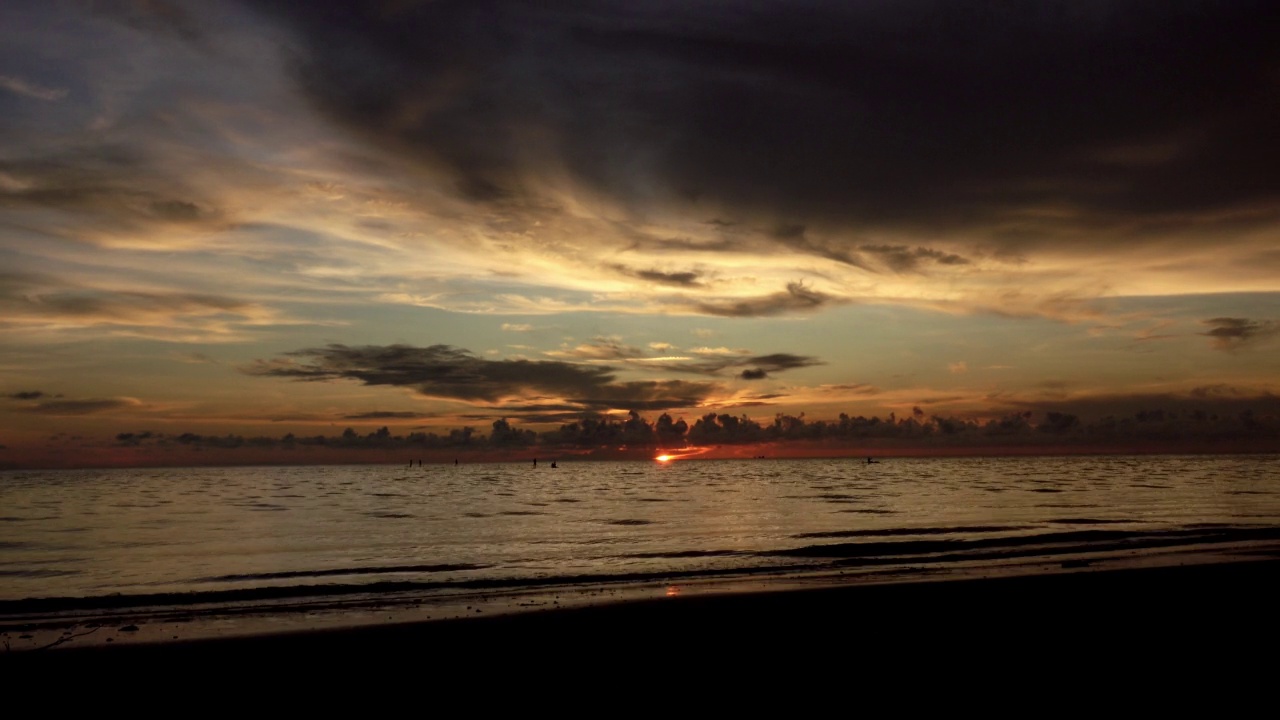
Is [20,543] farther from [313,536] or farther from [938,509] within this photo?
[938,509]

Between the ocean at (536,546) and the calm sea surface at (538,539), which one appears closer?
the ocean at (536,546)

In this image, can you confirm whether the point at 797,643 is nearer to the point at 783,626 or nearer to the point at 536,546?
the point at 783,626

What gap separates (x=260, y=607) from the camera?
2347 cm

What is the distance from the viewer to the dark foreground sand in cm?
1364

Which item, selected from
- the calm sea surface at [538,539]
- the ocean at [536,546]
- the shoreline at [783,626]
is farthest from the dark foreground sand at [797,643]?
the calm sea surface at [538,539]

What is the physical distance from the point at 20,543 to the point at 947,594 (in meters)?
49.2

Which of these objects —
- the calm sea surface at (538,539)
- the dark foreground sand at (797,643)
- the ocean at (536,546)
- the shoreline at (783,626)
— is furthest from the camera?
the calm sea surface at (538,539)

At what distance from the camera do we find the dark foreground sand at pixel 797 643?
13641mm

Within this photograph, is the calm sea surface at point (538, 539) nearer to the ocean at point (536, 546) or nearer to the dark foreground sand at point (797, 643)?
the ocean at point (536, 546)

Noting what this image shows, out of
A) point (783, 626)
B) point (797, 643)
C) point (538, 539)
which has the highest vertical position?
point (797, 643)

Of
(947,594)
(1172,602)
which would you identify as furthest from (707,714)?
(1172,602)

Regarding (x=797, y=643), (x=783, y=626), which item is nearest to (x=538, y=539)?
(x=783, y=626)

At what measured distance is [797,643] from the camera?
15641 millimetres

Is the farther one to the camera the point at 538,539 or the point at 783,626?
the point at 538,539
